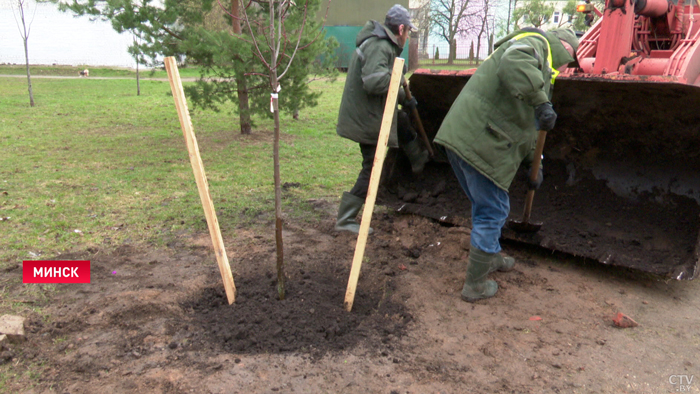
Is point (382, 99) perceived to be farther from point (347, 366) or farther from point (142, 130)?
point (142, 130)

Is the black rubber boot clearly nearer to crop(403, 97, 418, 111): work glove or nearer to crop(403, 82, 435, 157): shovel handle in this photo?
crop(403, 82, 435, 157): shovel handle

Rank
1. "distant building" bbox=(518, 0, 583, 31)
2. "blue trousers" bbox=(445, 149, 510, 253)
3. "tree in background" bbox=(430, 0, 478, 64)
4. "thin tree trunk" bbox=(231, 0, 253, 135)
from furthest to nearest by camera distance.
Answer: "distant building" bbox=(518, 0, 583, 31), "tree in background" bbox=(430, 0, 478, 64), "thin tree trunk" bbox=(231, 0, 253, 135), "blue trousers" bbox=(445, 149, 510, 253)

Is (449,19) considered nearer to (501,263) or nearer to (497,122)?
(501,263)

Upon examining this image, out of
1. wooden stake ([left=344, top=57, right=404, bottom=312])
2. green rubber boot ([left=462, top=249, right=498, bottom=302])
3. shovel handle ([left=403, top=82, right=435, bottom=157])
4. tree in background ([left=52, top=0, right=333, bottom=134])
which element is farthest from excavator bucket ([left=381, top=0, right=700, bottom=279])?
tree in background ([left=52, top=0, right=333, bottom=134])

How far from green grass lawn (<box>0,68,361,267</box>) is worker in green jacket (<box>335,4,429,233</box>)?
29.5 inches

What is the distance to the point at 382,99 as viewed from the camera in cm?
434

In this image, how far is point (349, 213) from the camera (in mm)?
4633

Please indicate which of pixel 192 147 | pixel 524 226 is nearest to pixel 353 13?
pixel 524 226

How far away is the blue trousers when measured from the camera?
333 cm

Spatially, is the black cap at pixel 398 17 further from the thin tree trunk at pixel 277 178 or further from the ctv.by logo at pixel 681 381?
the ctv.by logo at pixel 681 381

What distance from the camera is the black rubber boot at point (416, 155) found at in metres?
4.90

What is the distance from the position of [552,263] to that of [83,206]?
4331mm

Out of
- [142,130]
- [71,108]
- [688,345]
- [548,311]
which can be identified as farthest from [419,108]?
[71,108]

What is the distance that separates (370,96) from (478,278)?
5.71ft
